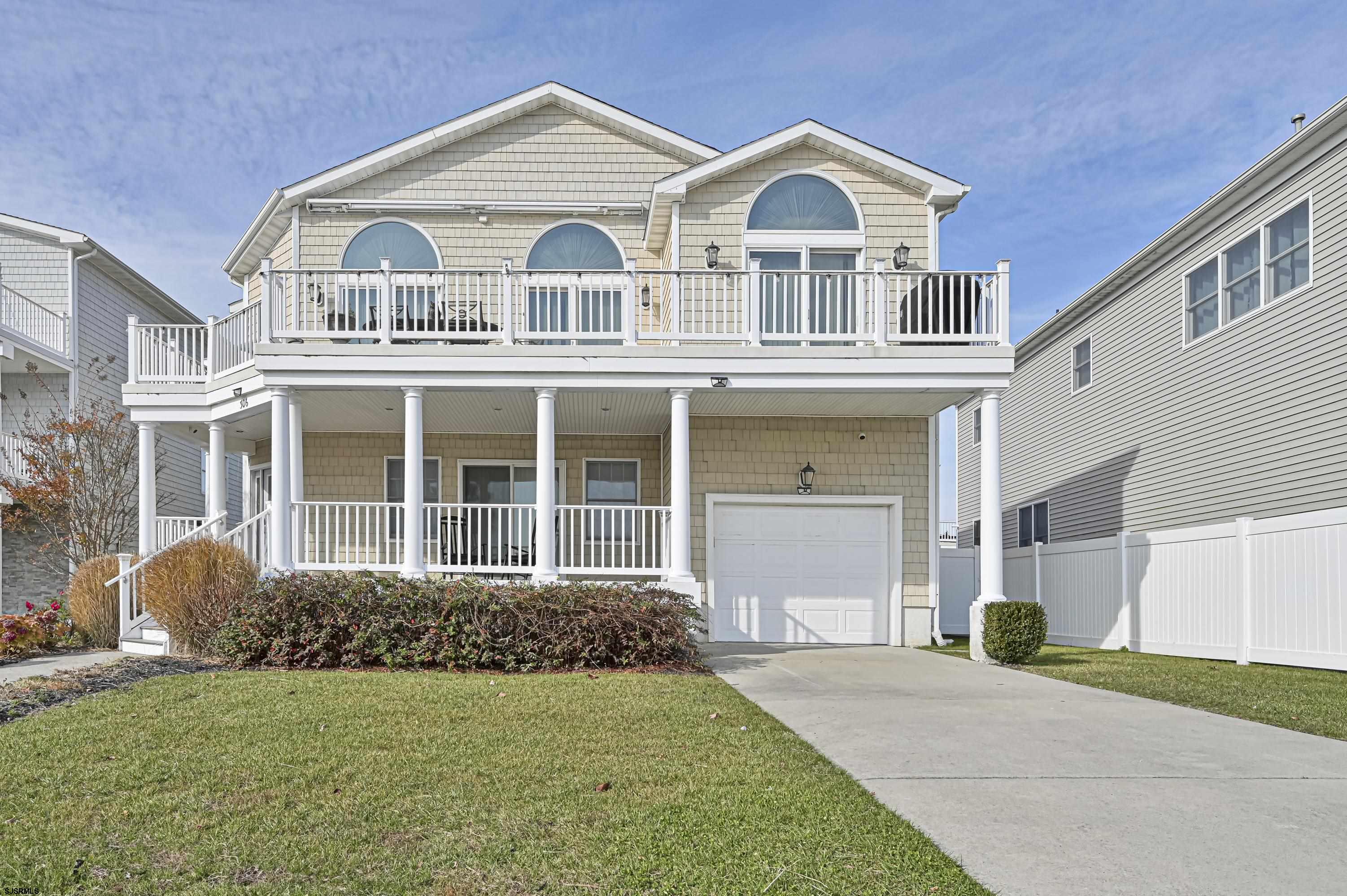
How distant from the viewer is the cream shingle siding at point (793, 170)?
12578 millimetres

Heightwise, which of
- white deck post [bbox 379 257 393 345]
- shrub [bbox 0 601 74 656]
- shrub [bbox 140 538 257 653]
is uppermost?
white deck post [bbox 379 257 393 345]

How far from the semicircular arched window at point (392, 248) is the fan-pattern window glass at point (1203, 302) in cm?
1169

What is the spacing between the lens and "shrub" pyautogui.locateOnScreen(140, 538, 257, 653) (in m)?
9.53

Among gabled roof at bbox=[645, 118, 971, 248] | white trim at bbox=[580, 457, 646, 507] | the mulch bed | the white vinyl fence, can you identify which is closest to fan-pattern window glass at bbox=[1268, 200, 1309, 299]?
the white vinyl fence

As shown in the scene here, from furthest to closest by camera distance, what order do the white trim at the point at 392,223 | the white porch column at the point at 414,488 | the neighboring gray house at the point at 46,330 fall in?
the neighboring gray house at the point at 46,330
the white trim at the point at 392,223
the white porch column at the point at 414,488

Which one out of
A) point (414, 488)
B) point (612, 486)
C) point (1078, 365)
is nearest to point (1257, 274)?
point (1078, 365)

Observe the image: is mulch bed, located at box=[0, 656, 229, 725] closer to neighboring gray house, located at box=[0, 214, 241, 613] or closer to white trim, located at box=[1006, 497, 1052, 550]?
neighboring gray house, located at box=[0, 214, 241, 613]

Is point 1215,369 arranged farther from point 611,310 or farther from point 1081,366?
point 611,310

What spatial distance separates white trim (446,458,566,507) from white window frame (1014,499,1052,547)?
9.91m

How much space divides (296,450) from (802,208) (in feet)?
24.3

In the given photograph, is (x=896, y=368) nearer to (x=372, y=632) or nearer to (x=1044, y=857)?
(x=372, y=632)

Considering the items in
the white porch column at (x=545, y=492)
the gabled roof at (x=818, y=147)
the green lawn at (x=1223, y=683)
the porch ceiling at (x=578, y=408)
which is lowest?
the green lawn at (x=1223, y=683)

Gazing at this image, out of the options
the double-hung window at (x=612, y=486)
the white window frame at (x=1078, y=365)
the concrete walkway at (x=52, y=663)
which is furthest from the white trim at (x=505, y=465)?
the white window frame at (x=1078, y=365)

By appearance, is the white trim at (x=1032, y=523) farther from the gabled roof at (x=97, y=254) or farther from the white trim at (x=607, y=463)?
the gabled roof at (x=97, y=254)
